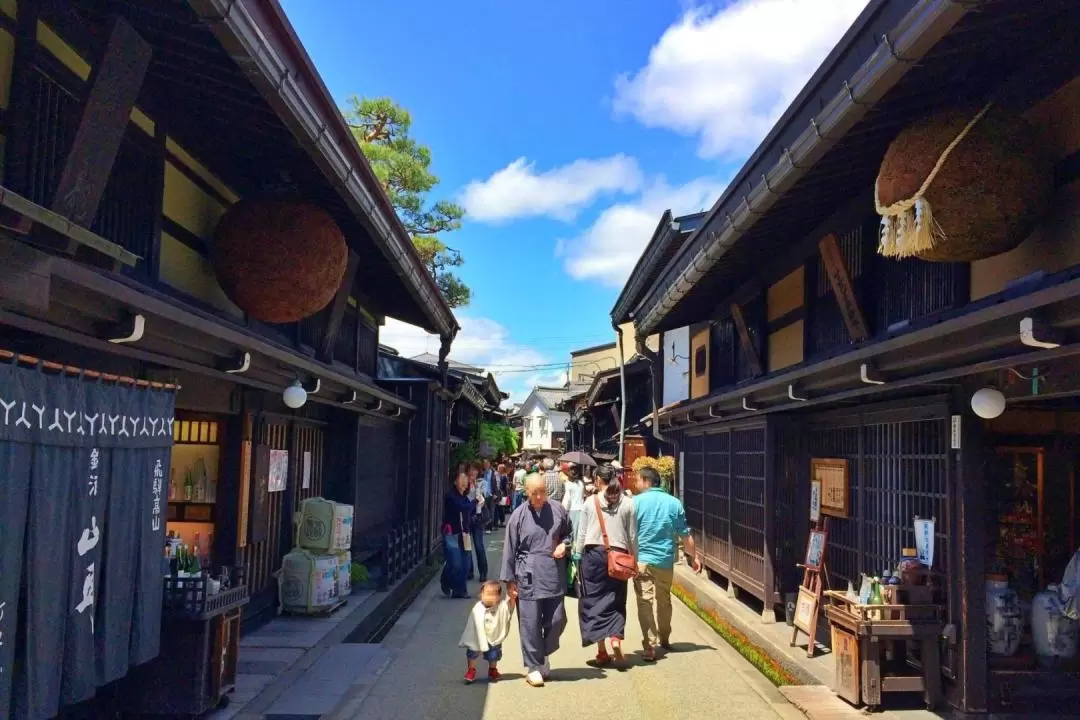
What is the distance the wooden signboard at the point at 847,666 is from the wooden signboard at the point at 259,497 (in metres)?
6.17

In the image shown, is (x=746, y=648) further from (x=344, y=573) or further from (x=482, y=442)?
(x=482, y=442)

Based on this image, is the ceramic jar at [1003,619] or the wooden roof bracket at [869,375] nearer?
the ceramic jar at [1003,619]

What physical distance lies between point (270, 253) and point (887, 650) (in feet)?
20.9

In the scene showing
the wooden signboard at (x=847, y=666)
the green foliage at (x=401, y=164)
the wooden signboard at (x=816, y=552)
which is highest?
the green foliage at (x=401, y=164)

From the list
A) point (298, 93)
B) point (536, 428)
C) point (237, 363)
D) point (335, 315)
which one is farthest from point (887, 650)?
point (536, 428)

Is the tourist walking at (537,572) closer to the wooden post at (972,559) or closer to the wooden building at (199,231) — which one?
the wooden building at (199,231)

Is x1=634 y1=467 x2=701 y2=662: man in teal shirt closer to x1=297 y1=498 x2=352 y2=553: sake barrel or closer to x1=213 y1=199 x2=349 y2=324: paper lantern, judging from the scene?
x1=297 y1=498 x2=352 y2=553: sake barrel

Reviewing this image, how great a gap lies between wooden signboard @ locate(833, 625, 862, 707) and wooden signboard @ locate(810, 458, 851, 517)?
2194mm

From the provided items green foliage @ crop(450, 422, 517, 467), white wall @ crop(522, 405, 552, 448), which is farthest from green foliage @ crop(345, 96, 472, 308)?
white wall @ crop(522, 405, 552, 448)

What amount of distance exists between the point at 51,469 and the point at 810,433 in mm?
8866

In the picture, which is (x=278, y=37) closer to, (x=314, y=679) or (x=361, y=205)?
(x=361, y=205)

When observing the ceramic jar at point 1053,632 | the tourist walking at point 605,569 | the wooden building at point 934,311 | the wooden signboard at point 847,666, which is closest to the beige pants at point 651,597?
the tourist walking at point 605,569

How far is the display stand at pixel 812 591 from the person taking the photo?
29.7 feet

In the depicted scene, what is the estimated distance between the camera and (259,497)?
988 cm
